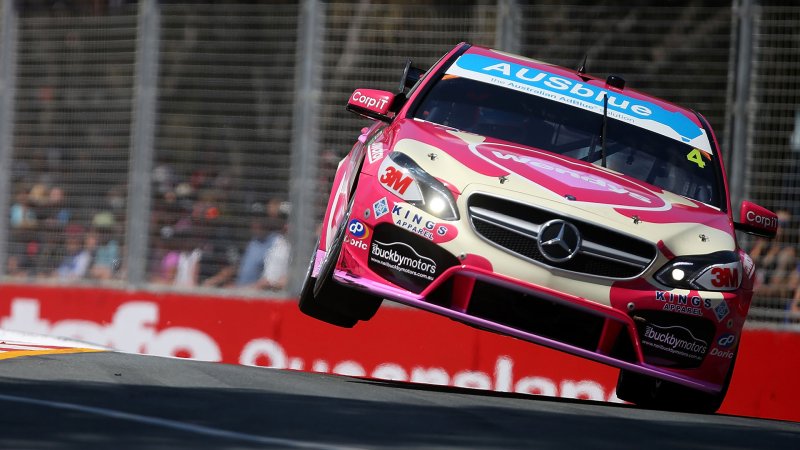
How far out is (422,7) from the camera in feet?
43.9

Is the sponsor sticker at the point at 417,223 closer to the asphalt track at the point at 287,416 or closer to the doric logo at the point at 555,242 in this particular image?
the doric logo at the point at 555,242

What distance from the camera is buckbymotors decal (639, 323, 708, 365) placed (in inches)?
310

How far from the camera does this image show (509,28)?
43.1 ft

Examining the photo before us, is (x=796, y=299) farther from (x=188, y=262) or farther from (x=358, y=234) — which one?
(x=358, y=234)

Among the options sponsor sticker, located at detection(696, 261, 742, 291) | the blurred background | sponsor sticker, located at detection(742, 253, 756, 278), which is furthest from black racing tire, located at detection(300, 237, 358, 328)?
the blurred background

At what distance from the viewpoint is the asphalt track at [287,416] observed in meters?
5.69

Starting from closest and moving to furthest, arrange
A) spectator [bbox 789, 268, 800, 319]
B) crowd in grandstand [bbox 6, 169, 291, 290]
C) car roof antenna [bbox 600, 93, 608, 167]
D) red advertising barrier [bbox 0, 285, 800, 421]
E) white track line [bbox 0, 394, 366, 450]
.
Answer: white track line [bbox 0, 394, 366, 450], car roof antenna [bbox 600, 93, 608, 167], red advertising barrier [bbox 0, 285, 800, 421], spectator [bbox 789, 268, 800, 319], crowd in grandstand [bbox 6, 169, 291, 290]

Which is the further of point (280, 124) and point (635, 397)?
point (280, 124)

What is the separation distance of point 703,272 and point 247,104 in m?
6.63

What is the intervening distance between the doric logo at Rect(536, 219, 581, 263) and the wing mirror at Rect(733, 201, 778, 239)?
154 cm

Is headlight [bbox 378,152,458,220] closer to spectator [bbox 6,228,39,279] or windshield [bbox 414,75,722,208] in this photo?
windshield [bbox 414,75,722,208]

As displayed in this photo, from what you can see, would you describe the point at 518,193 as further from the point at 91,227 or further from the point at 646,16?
the point at 91,227

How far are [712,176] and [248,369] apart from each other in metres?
2.80

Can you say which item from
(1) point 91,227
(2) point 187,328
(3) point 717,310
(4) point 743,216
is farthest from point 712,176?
(1) point 91,227
